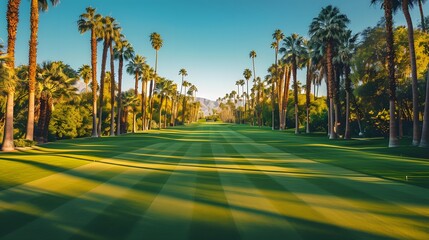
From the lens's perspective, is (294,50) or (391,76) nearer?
(391,76)

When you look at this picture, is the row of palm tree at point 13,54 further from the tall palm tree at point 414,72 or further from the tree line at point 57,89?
the tall palm tree at point 414,72

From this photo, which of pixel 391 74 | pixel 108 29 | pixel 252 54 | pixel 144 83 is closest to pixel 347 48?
pixel 391 74

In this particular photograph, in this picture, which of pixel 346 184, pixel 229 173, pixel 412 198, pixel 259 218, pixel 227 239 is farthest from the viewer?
pixel 229 173

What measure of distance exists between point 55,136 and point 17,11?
109 ft

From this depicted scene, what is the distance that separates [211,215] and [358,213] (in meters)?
3.65

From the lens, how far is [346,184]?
1120 cm

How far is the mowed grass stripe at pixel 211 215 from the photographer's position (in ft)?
19.9

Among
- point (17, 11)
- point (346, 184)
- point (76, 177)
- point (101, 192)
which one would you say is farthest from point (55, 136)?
point (346, 184)

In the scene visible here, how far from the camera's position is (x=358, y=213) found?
759 centimetres

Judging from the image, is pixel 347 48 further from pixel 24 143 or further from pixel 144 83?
pixel 144 83

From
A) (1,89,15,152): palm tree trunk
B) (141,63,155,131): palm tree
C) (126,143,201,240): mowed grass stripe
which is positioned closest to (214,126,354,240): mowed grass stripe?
(126,143,201,240): mowed grass stripe

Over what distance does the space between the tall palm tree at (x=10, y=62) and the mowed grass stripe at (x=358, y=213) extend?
69.5ft

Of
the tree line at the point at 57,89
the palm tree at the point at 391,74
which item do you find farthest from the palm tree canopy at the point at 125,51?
the palm tree at the point at 391,74

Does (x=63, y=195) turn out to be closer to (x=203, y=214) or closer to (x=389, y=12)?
(x=203, y=214)
